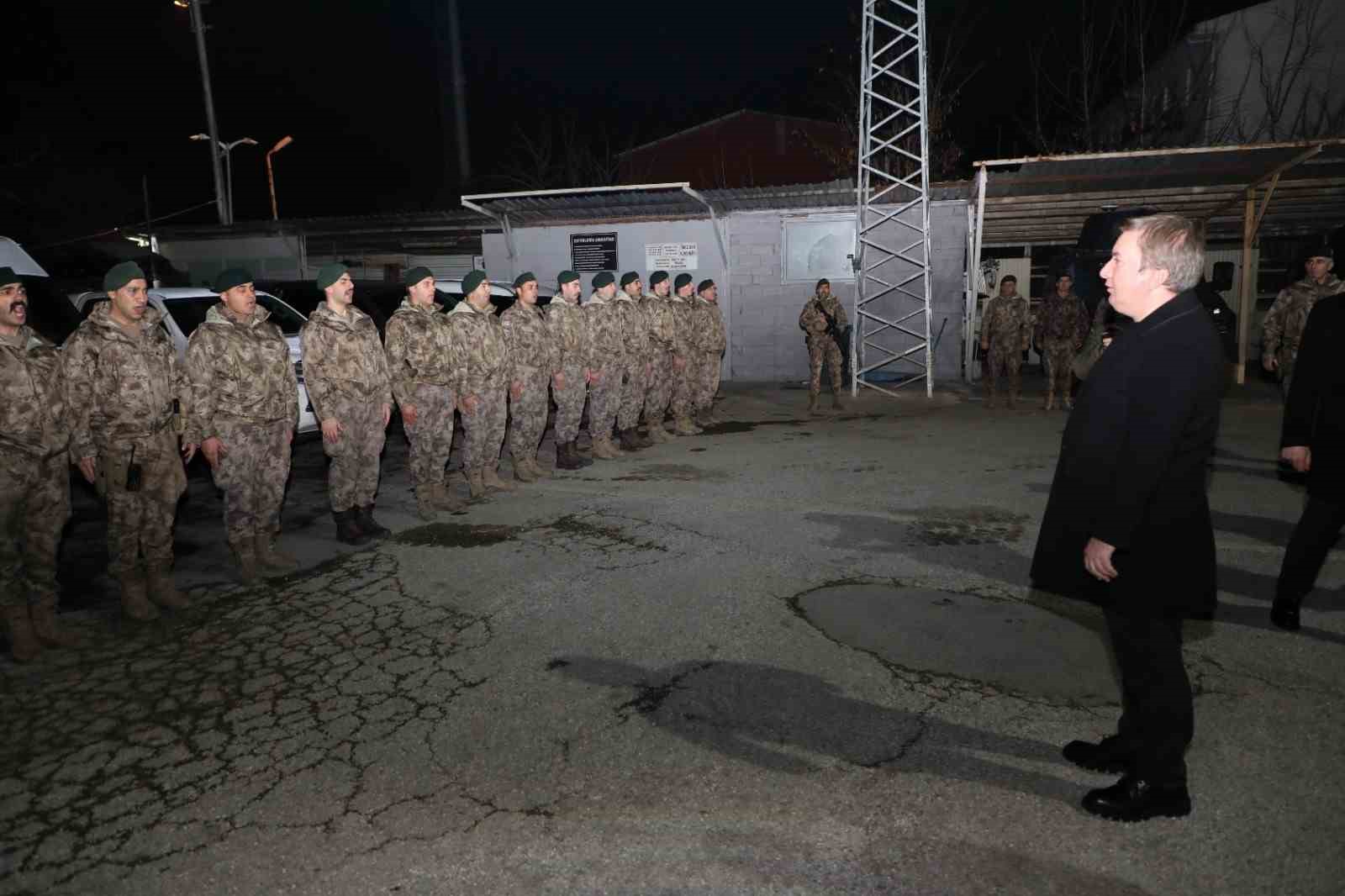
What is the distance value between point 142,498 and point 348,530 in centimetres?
140

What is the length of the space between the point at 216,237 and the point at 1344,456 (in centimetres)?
1980

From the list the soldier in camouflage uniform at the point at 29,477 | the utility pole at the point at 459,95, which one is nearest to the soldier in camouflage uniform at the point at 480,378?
the soldier in camouflage uniform at the point at 29,477

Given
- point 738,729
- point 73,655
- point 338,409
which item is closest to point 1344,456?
point 738,729

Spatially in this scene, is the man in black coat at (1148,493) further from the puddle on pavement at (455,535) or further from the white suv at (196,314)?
the white suv at (196,314)

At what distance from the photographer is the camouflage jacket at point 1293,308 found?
773 cm

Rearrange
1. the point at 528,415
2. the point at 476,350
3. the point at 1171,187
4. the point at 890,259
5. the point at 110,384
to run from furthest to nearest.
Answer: the point at 890,259 → the point at 1171,187 → the point at 528,415 → the point at 476,350 → the point at 110,384

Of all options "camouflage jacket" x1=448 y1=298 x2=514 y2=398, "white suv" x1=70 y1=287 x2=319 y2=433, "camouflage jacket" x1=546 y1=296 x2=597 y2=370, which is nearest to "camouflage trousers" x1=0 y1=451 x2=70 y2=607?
"camouflage jacket" x1=448 y1=298 x2=514 y2=398

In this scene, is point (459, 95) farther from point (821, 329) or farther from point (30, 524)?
point (30, 524)

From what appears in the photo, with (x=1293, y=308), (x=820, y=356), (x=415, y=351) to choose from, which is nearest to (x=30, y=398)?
(x=415, y=351)

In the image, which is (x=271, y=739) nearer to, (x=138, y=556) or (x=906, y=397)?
(x=138, y=556)

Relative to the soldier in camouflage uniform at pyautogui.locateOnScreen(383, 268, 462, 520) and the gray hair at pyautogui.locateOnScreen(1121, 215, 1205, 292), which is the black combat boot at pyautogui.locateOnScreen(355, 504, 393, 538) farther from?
the gray hair at pyautogui.locateOnScreen(1121, 215, 1205, 292)

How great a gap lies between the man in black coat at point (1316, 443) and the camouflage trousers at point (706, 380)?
6.86 m

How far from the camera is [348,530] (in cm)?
588

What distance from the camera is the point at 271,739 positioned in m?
3.36
